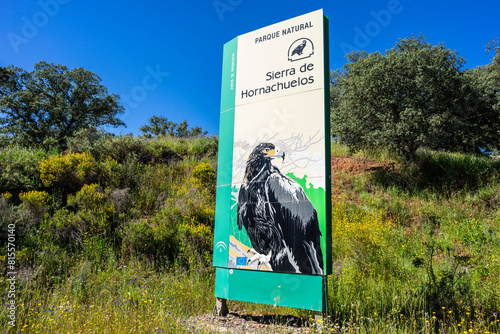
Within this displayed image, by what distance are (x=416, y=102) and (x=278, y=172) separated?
966cm

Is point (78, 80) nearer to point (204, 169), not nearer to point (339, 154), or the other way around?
point (204, 169)

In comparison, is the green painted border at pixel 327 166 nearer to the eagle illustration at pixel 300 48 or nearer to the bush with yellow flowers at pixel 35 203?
the eagle illustration at pixel 300 48

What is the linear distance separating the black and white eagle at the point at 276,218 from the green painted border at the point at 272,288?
141mm

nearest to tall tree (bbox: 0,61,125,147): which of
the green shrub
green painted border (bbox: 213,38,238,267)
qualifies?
the green shrub

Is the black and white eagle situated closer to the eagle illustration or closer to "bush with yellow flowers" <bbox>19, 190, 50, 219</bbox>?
the eagle illustration

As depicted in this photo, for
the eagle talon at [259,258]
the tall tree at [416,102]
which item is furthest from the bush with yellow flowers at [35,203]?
the tall tree at [416,102]

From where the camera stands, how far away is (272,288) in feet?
13.3

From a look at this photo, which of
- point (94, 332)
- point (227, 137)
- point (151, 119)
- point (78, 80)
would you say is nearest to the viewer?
point (94, 332)

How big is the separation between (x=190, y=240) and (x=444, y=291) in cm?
559

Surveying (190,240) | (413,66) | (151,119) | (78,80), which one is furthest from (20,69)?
(413,66)

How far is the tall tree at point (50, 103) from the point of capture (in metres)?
22.8

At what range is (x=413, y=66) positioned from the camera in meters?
11.2

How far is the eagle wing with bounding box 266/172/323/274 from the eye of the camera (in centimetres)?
380

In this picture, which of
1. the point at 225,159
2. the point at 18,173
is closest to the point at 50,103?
the point at 18,173
